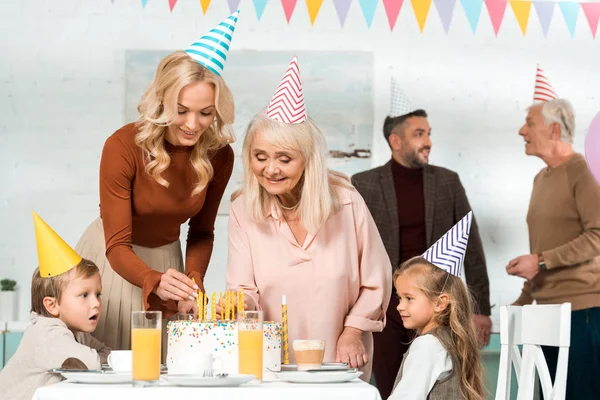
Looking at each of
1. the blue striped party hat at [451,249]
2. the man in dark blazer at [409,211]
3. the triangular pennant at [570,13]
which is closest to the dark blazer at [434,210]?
the man in dark blazer at [409,211]

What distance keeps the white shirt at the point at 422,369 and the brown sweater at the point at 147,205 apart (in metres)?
0.60

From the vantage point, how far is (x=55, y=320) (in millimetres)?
2184

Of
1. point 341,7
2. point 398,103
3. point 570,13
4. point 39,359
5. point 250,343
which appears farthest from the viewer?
point 570,13

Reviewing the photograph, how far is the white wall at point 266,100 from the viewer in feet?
13.6

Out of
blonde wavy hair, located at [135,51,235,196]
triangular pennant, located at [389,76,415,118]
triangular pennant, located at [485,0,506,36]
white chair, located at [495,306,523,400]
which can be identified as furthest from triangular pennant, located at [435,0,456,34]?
white chair, located at [495,306,523,400]

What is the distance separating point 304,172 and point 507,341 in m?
0.61

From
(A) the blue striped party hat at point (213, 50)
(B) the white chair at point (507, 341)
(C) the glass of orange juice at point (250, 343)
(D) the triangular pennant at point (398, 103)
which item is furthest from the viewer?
(D) the triangular pennant at point (398, 103)

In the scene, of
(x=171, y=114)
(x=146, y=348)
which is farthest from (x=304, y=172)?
(x=146, y=348)

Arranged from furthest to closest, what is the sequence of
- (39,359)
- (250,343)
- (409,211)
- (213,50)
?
(409,211)
(213,50)
(39,359)
(250,343)

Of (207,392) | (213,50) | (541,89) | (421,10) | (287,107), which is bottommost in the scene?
(207,392)

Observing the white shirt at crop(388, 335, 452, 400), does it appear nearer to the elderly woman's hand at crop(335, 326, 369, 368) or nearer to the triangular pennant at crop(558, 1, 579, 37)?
the elderly woman's hand at crop(335, 326, 369, 368)

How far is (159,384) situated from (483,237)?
2877 mm

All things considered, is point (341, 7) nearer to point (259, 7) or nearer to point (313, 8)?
point (313, 8)

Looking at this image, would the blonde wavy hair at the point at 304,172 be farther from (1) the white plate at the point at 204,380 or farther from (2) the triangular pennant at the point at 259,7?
(2) the triangular pennant at the point at 259,7
